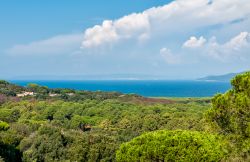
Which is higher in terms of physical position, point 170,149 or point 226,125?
point 226,125

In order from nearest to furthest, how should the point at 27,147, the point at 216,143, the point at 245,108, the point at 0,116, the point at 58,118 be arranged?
the point at 245,108, the point at 216,143, the point at 27,147, the point at 0,116, the point at 58,118

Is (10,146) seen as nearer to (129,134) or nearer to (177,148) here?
(177,148)

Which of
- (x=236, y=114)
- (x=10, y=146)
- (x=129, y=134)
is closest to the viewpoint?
(x=236, y=114)

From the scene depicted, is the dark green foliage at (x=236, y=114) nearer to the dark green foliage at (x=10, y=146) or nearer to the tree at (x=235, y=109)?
the tree at (x=235, y=109)

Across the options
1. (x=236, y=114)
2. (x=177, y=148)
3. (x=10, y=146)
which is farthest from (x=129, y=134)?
(x=236, y=114)

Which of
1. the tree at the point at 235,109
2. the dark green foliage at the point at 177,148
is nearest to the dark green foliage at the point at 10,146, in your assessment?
the dark green foliage at the point at 177,148

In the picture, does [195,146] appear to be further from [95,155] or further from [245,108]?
[95,155]

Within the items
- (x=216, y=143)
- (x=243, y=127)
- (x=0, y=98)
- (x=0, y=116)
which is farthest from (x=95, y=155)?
(x=0, y=98)

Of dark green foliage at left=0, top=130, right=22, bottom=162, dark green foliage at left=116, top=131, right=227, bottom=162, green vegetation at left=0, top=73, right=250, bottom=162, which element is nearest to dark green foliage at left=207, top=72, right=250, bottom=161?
green vegetation at left=0, top=73, right=250, bottom=162
